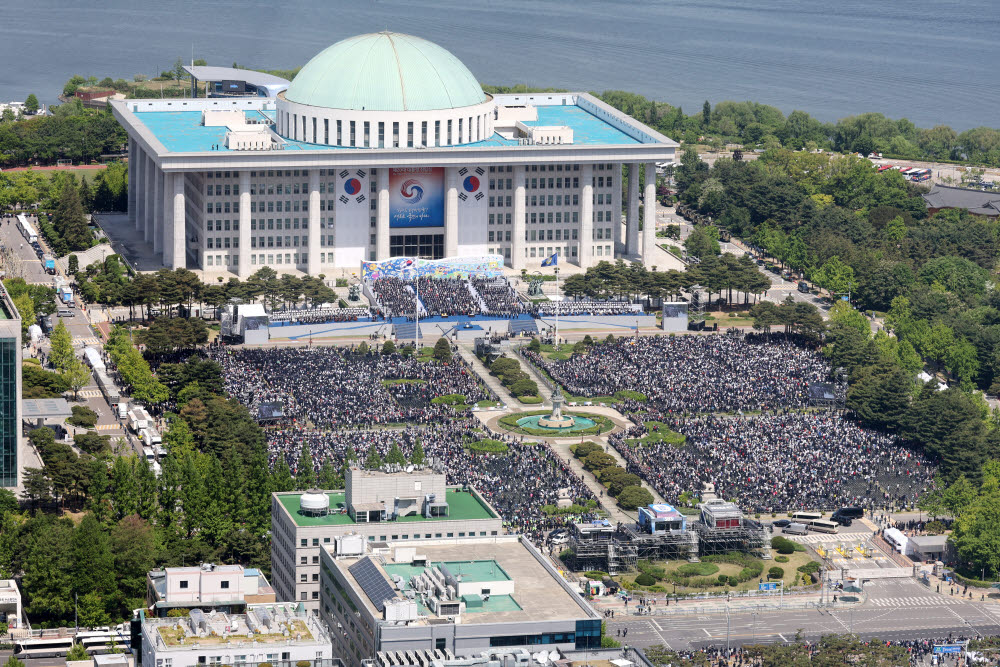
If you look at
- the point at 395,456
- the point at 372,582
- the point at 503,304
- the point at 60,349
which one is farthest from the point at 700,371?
the point at 372,582

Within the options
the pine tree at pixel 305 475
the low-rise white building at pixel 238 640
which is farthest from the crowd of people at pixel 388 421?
the low-rise white building at pixel 238 640

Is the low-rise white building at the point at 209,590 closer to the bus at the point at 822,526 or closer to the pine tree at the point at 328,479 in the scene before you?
the pine tree at the point at 328,479

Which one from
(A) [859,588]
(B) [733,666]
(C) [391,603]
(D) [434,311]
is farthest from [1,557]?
(D) [434,311]

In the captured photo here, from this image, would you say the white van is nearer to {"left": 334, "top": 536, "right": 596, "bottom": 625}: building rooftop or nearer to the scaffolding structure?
the scaffolding structure

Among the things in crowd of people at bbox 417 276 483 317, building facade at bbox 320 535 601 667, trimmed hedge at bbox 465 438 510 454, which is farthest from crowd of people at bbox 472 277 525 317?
building facade at bbox 320 535 601 667

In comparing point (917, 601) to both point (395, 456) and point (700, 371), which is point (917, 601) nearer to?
point (395, 456)

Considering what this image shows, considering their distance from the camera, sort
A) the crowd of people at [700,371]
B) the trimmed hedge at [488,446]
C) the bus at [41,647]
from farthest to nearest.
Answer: the crowd of people at [700,371] → the trimmed hedge at [488,446] → the bus at [41,647]
